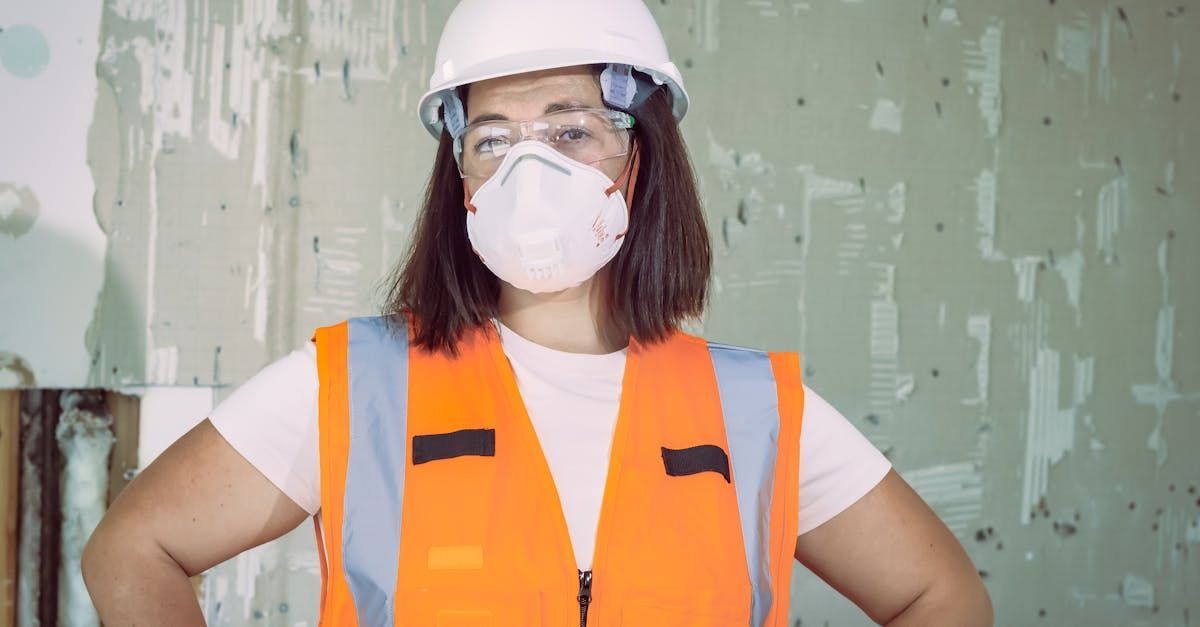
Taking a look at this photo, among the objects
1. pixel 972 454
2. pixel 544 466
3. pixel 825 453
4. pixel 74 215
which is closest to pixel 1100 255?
pixel 972 454

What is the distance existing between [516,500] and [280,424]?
30 cm

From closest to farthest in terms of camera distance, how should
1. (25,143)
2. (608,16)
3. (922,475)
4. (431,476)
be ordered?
(431,476) → (608,16) → (25,143) → (922,475)

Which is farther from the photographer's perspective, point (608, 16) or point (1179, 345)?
point (1179, 345)

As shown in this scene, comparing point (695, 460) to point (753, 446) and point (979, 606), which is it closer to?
point (753, 446)

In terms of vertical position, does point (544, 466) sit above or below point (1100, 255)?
below

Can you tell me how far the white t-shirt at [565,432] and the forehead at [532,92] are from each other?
31 cm

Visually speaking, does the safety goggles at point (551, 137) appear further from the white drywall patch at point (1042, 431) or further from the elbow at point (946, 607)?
the white drywall patch at point (1042, 431)

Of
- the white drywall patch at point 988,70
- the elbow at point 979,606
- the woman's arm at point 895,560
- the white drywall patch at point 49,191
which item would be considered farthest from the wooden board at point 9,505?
the white drywall patch at point 988,70

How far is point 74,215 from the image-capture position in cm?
224

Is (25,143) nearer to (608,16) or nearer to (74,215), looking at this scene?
(74,215)

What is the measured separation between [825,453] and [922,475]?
4.75ft

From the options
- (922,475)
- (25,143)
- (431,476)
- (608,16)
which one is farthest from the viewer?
(922,475)

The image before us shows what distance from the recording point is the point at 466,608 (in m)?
1.13

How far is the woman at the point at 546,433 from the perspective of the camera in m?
1.15
